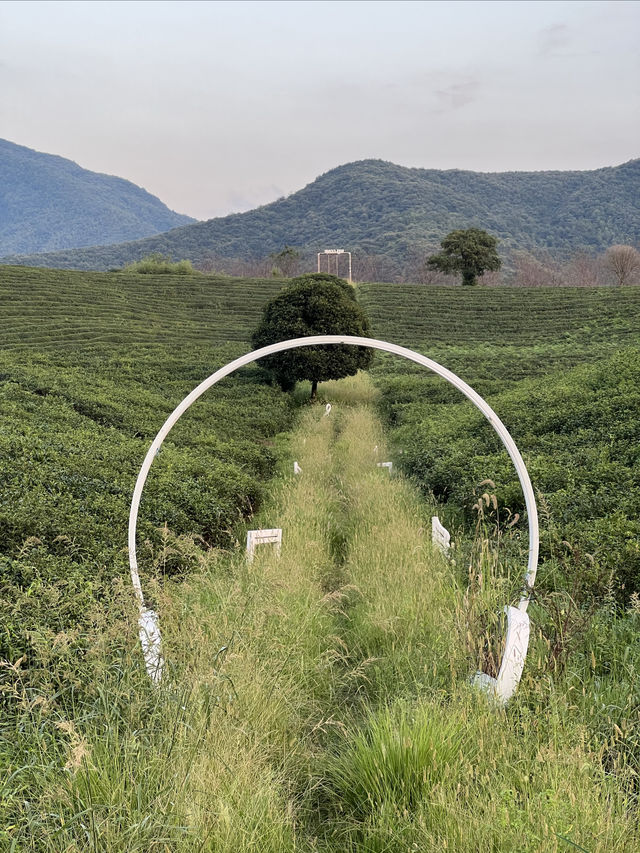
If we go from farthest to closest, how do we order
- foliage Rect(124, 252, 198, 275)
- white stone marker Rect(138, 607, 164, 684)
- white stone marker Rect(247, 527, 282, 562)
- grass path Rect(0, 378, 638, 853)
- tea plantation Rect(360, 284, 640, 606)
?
foliage Rect(124, 252, 198, 275) → white stone marker Rect(247, 527, 282, 562) → tea plantation Rect(360, 284, 640, 606) → white stone marker Rect(138, 607, 164, 684) → grass path Rect(0, 378, 638, 853)

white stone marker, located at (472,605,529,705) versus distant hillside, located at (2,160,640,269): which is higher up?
distant hillside, located at (2,160,640,269)

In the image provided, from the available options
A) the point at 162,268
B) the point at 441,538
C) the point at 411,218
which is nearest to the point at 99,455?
the point at 441,538

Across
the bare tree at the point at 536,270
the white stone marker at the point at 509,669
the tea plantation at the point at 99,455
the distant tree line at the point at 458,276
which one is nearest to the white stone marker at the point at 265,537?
the tea plantation at the point at 99,455

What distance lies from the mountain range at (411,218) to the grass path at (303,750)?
79.5 meters

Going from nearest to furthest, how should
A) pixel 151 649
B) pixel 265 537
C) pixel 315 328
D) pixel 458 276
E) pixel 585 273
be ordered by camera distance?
pixel 151 649 < pixel 265 537 < pixel 315 328 < pixel 585 273 < pixel 458 276

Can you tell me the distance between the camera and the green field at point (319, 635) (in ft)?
7.10

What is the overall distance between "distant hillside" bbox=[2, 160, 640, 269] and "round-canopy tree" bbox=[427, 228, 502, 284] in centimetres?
3264

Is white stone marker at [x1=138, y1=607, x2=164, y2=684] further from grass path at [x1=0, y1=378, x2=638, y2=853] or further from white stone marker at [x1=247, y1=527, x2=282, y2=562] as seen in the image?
white stone marker at [x1=247, y1=527, x2=282, y2=562]

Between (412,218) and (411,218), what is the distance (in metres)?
0.16

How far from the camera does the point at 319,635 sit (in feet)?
12.9

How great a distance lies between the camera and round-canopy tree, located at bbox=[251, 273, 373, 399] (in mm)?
15617

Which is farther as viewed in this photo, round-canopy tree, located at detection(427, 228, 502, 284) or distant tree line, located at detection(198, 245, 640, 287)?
distant tree line, located at detection(198, 245, 640, 287)

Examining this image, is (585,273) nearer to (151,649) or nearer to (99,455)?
(99,455)

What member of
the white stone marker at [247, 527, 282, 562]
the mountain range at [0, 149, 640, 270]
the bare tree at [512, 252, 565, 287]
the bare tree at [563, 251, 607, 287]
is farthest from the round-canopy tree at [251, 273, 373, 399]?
the mountain range at [0, 149, 640, 270]
